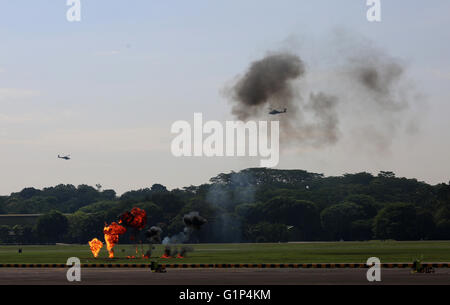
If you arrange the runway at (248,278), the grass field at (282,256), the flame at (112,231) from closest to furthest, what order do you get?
the runway at (248,278)
the grass field at (282,256)
the flame at (112,231)

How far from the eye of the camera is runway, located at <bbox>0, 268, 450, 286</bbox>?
156ft

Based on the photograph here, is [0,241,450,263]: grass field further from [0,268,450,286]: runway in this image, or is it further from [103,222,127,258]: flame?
[0,268,450,286]: runway

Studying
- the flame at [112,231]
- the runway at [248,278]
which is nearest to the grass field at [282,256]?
the flame at [112,231]

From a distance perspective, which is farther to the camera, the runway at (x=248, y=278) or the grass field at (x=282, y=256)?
the grass field at (x=282, y=256)

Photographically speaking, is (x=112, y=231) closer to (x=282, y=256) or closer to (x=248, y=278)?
(x=282, y=256)

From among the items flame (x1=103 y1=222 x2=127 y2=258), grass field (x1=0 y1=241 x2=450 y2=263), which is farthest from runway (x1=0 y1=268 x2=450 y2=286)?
flame (x1=103 y1=222 x2=127 y2=258)

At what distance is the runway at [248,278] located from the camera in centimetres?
4747

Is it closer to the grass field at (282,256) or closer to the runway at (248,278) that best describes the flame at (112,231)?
the grass field at (282,256)

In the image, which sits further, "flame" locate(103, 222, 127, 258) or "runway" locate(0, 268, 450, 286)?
"flame" locate(103, 222, 127, 258)

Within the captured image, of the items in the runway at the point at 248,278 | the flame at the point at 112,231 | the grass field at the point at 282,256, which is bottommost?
the runway at the point at 248,278

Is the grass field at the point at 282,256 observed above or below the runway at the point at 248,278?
above

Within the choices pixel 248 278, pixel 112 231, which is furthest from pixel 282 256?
pixel 248 278

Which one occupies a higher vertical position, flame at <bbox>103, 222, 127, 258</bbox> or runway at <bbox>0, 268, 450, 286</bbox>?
flame at <bbox>103, 222, 127, 258</bbox>
